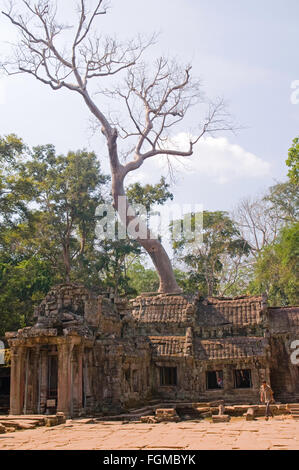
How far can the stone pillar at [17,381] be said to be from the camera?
14702 mm

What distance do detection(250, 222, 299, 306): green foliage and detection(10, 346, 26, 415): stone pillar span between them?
15936mm

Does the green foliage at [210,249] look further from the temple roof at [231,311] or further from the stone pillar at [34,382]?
the stone pillar at [34,382]

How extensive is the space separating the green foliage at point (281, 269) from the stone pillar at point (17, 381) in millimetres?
15936

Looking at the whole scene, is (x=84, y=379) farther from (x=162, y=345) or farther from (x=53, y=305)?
(x=162, y=345)

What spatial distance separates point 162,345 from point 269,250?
Result: 13.5 m

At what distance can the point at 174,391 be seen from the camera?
1906 centimetres

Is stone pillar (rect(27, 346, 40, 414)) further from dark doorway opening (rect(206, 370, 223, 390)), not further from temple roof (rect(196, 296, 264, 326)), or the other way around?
temple roof (rect(196, 296, 264, 326))

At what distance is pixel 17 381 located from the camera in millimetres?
14898

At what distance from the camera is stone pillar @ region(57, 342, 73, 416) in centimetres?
1393

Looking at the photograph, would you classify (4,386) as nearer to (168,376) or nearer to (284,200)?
(168,376)

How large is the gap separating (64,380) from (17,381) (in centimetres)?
179

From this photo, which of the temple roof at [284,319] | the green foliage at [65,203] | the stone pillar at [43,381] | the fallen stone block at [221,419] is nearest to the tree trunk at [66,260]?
the green foliage at [65,203]

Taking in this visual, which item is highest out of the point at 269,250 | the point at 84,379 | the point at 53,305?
the point at 269,250
